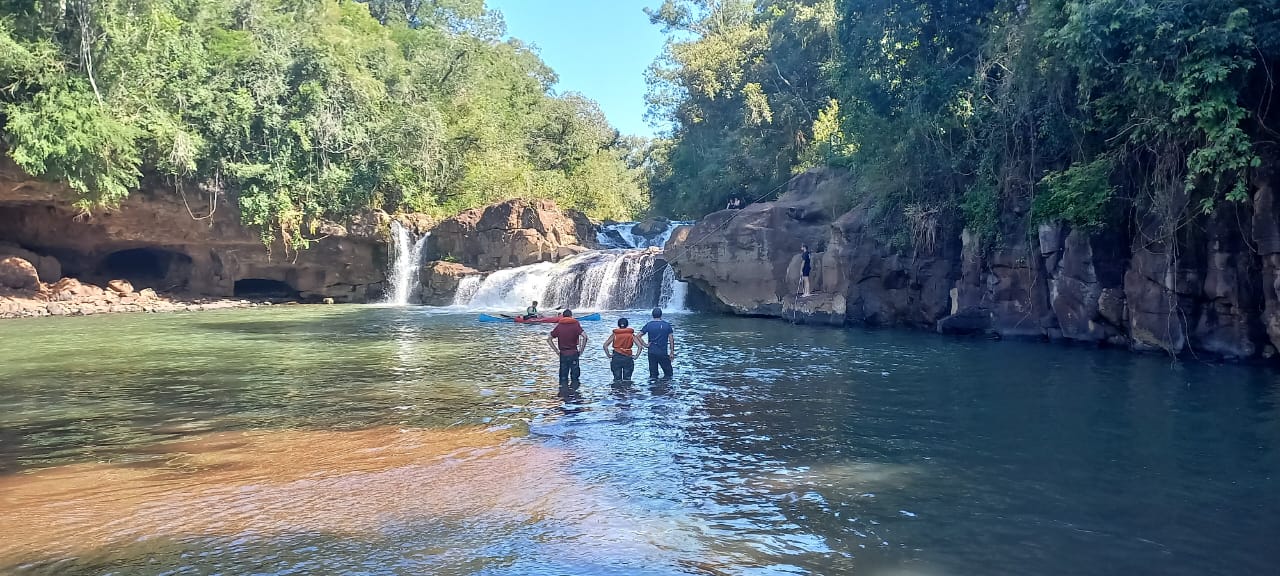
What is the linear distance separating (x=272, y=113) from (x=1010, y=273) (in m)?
25.7

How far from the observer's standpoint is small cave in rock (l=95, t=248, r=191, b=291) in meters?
34.2

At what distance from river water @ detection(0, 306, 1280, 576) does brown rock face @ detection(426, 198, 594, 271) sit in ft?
57.9

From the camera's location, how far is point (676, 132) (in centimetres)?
4678

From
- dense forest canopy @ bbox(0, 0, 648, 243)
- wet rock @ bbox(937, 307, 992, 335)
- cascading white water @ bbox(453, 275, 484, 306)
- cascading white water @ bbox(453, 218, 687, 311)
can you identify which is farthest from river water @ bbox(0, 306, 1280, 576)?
Result: cascading white water @ bbox(453, 275, 484, 306)

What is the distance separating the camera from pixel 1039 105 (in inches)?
717

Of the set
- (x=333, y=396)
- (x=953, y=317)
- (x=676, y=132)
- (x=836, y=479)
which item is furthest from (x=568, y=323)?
(x=676, y=132)

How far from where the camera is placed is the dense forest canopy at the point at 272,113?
26156 mm

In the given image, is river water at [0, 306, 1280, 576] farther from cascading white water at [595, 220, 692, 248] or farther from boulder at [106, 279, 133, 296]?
cascading white water at [595, 220, 692, 248]

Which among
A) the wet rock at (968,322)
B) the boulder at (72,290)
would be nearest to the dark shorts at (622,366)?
the wet rock at (968,322)

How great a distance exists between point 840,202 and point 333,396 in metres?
17.8

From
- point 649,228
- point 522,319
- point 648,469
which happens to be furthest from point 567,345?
point 649,228

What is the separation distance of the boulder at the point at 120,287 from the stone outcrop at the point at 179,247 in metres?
1.54

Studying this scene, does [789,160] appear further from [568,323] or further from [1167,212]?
[568,323]

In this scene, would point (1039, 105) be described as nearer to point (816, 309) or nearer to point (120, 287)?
point (816, 309)
